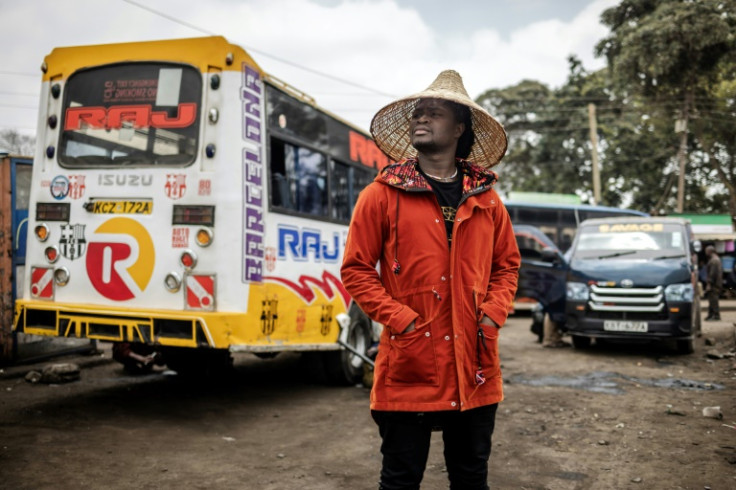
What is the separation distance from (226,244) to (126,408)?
78.2 inches

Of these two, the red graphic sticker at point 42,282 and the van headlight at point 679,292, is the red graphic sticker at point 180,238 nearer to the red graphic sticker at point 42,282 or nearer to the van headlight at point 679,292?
the red graphic sticker at point 42,282

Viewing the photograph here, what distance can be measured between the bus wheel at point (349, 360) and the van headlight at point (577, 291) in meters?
3.84

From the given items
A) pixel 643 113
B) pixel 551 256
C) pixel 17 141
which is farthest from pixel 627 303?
pixel 17 141

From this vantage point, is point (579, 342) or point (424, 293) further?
point (579, 342)

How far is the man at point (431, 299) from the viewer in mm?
2365

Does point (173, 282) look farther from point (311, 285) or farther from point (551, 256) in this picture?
point (551, 256)

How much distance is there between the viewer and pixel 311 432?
5.40 meters

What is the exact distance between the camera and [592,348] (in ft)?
34.4

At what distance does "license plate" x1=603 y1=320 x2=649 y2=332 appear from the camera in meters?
9.38

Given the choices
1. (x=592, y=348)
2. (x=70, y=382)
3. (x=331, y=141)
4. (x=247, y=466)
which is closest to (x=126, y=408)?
(x=70, y=382)

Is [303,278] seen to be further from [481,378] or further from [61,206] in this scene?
[481,378]

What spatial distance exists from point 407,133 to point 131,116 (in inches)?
126

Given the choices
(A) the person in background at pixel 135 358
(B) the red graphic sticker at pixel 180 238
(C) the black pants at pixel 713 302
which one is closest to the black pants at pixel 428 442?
(B) the red graphic sticker at pixel 180 238

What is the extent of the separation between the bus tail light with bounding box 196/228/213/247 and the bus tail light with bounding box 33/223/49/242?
4.75 feet
